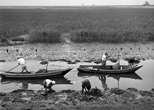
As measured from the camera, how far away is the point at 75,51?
24312 mm

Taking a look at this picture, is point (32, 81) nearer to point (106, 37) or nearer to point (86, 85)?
point (86, 85)

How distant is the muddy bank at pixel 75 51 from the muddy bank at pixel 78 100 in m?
8.38

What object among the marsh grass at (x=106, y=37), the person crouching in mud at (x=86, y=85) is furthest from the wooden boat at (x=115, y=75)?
the marsh grass at (x=106, y=37)

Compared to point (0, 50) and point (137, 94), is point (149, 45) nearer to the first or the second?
point (137, 94)

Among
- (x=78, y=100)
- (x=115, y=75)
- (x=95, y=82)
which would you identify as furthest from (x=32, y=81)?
(x=115, y=75)

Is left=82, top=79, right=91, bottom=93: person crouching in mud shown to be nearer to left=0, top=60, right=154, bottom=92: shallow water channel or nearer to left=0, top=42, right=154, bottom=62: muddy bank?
left=0, top=60, right=154, bottom=92: shallow water channel

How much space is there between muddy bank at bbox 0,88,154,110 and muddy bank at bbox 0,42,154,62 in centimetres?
838

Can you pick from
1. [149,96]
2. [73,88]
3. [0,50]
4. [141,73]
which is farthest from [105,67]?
[0,50]

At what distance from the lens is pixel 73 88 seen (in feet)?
46.6

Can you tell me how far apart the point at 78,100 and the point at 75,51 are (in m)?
12.9

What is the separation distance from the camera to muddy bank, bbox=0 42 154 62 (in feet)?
72.4

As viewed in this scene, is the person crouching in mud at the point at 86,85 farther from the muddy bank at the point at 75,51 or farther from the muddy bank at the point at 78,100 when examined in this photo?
the muddy bank at the point at 75,51

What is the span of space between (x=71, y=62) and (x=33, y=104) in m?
9.22

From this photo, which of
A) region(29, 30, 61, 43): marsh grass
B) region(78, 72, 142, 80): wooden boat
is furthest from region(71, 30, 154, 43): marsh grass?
region(78, 72, 142, 80): wooden boat
